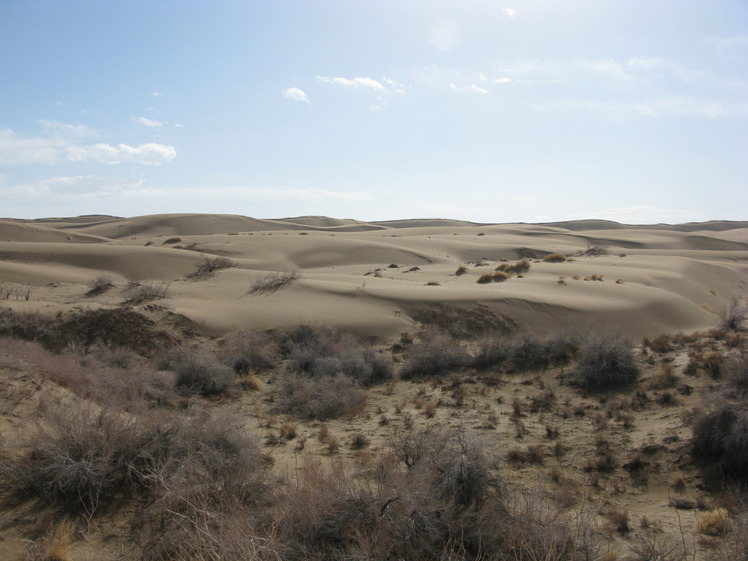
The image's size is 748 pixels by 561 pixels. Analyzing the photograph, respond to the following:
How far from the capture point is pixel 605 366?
1141 centimetres

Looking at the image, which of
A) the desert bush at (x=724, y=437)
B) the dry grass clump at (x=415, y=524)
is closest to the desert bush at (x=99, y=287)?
the dry grass clump at (x=415, y=524)

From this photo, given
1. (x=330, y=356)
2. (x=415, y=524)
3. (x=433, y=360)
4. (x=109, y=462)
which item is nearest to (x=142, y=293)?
(x=330, y=356)

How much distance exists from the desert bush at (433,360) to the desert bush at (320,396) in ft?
6.42

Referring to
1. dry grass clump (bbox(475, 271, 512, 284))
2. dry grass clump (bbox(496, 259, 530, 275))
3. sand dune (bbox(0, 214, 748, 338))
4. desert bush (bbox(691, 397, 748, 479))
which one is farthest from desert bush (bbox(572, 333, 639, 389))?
dry grass clump (bbox(496, 259, 530, 275))

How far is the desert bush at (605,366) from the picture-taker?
37.2 feet

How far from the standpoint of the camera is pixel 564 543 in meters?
4.12

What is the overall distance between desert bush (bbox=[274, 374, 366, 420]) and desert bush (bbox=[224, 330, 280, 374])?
1617mm

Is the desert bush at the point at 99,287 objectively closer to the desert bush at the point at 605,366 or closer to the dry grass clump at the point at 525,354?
the dry grass clump at the point at 525,354

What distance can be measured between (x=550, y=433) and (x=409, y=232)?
2475 inches

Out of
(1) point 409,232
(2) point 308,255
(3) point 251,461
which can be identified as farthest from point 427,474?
(1) point 409,232

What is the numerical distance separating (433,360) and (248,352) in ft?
17.1

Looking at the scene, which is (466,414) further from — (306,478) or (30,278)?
(30,278)

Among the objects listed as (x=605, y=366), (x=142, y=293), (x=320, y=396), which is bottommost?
(x=320, y=396)

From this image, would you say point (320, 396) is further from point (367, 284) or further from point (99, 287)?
point (99, 287)
